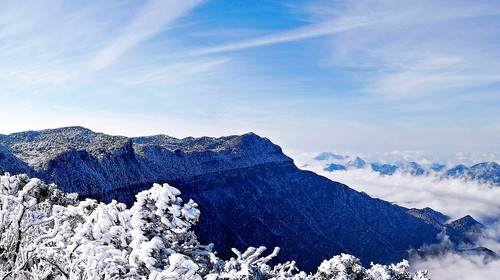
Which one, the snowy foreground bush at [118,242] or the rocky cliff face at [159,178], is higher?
the snowy foreground bush at [118,242]

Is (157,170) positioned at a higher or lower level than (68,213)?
lower

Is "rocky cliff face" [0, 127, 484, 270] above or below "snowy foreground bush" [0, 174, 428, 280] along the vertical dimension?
below

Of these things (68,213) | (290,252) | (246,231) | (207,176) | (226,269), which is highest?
(68,213)

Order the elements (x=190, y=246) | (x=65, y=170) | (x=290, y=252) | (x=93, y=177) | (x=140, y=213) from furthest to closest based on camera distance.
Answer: (x=290, y=252) → (x=93, y=177) → (x=65, y=170) → (x=190, y=246) → (x=140, y=213)

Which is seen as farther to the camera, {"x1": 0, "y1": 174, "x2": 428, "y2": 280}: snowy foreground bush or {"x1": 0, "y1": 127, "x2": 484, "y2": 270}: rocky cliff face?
{"x1": 0, "y1": 127, "x2": 484, "y2": 270}: rocky cliff face

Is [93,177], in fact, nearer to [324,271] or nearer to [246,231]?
[246,231]

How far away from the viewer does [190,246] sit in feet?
42.3

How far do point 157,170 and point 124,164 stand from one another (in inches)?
860

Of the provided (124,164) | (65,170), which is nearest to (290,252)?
(124,164)

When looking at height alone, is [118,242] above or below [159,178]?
above

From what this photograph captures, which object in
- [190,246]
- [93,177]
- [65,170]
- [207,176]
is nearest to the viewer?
[190,246]

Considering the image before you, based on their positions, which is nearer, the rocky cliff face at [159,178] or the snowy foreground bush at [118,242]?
the snowy foreground bush at [118,242]

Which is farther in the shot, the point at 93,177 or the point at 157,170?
the point at 157,170

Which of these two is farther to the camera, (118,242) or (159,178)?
(159,178)
